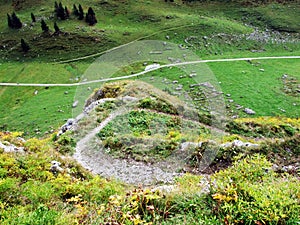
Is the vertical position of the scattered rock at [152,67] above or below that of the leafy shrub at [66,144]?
below

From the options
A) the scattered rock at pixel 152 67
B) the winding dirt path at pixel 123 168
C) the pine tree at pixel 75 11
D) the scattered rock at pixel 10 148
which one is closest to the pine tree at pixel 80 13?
the pine tree at pixel 75 11

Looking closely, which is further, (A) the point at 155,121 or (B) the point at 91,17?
(B) the point at 91,17

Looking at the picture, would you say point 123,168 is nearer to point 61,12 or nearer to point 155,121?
point 155,121

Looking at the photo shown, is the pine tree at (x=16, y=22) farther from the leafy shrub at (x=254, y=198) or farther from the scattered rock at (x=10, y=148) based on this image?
the leafy shrub at (x=254, y=198)

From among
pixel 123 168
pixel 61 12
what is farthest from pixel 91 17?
pixel 123 168

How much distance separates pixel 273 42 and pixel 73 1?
49.3 metres

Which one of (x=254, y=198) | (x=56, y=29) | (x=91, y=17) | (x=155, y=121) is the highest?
(x=91, y=17)

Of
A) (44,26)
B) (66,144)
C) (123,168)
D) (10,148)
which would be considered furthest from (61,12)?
(10,148)

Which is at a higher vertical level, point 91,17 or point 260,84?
point 91,17

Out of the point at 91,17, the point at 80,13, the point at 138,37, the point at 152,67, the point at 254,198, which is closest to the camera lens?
the point at 254,198

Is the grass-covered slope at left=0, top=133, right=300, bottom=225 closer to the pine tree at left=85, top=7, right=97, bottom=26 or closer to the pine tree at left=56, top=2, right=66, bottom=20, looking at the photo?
the pine tree at left=85, top=7, right=97, bottom=26

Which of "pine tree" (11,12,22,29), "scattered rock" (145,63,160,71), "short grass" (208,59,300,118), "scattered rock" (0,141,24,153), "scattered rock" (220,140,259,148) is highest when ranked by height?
"pine tree" (11,12,22,29)

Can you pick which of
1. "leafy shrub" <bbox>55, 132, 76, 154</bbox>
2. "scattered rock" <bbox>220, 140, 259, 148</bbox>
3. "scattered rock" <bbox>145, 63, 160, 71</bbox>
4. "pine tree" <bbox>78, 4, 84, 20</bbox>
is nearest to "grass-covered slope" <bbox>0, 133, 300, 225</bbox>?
"scattered rock" <bbox>220, 140, 259, 148</bbox>

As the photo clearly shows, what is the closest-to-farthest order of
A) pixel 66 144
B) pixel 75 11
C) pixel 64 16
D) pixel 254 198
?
pixel 254 198, pixel 66 144, pixel 64 16, pixel 75 11
